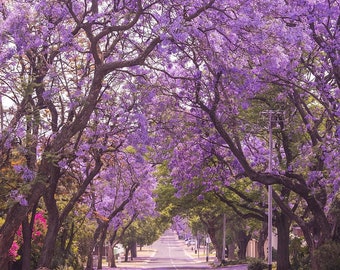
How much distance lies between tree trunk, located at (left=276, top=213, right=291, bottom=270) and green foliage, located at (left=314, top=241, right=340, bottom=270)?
8.97 m

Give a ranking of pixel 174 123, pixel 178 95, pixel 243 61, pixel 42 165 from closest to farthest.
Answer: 1. pixel 42 165
2. pixel 243 61
3. pixel 178 95
4. pixel 174 123

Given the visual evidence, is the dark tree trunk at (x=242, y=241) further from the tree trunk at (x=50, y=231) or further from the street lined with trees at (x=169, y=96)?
the tree trunk at (x=50, y=231)

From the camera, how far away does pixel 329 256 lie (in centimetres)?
1944

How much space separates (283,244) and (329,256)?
9.71 metres

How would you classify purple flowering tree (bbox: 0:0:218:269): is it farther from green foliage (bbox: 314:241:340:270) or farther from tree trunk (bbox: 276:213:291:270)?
tree trunk (bbox: 276:213:291:270)

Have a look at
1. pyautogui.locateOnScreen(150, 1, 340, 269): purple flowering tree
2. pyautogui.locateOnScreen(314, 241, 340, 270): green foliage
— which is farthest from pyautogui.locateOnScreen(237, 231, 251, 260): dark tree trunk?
pyautogui.locateOnScreen(314, 241, 340, 270): green foliage

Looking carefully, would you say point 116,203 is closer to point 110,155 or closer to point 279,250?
point 279,250

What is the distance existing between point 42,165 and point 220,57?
16.6ft

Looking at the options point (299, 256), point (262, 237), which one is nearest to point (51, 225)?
point (299, 256)

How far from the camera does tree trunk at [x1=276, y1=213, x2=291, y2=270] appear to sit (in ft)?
94.8

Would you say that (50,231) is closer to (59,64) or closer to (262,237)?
(59,64)

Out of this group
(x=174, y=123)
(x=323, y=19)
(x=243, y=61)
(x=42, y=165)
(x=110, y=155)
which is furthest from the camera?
(x=110, y=155)

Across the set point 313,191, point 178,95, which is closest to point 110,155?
point 178,95

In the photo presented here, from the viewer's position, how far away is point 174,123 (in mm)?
20188
